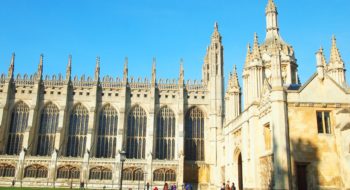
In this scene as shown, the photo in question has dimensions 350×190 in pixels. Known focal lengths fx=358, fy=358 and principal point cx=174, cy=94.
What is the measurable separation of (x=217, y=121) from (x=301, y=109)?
2491cm

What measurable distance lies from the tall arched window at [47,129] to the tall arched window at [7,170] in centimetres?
381

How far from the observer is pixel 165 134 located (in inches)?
1827

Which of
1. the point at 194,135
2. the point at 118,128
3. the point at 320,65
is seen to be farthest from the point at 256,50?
the point at 118,128

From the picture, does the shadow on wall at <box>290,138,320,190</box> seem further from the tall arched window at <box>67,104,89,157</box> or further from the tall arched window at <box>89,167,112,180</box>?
the tall arched window at <box>67,104,89,157</box>

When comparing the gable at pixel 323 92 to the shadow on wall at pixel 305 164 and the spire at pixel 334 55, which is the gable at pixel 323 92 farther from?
the spire at pixel 334 55

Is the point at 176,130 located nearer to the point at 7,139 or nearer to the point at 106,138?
the point at 106,138

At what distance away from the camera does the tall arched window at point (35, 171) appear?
138ft

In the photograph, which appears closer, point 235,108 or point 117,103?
point 235,108

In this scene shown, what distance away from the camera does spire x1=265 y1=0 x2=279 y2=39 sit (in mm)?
30375

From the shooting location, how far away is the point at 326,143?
19.7 m

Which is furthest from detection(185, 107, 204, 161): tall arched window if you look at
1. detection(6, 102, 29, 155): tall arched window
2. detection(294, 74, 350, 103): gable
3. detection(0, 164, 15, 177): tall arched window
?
detection(294, 74, 350, 103): gable

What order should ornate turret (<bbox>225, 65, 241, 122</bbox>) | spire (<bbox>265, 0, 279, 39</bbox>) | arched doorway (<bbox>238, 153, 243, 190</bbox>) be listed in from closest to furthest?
arched doorway (<bbox>238, 153, 243, 190</bbox>)
ornate turret (<bbox>225, 65, 241, 122</bbox>)
spire (<bbox>265, 0, 279, 39</bbox>)

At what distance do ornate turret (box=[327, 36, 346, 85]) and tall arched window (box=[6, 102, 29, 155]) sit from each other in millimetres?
36898

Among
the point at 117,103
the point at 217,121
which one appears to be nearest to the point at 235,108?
the point at 217,121
